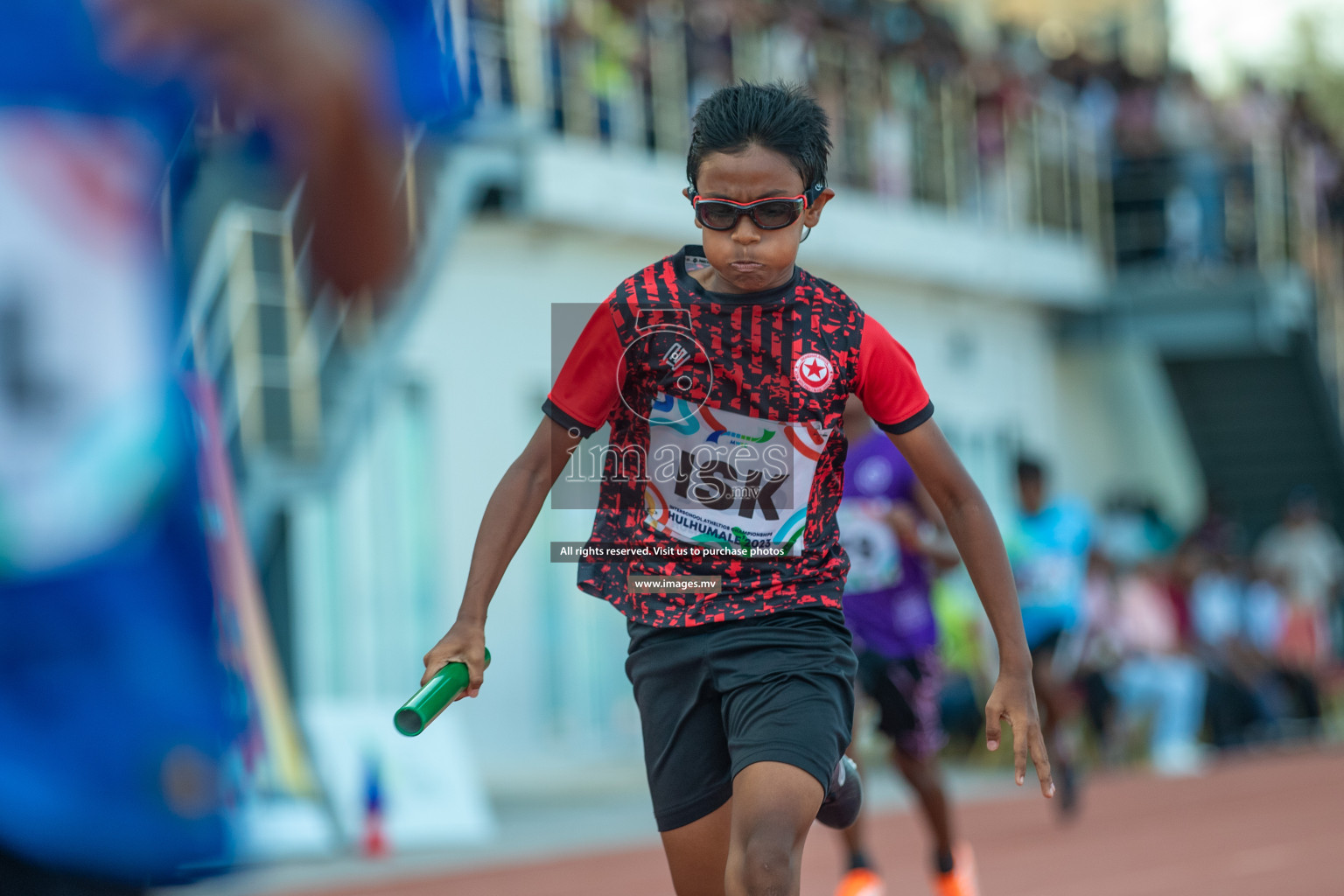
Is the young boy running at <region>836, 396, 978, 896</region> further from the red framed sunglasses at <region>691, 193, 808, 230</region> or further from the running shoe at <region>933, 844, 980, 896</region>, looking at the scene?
the red framed sunglasses at <region>691, 193, 808, 230</region>

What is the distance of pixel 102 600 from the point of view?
2.19m

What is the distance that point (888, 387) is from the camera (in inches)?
159

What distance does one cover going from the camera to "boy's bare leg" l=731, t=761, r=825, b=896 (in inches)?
147

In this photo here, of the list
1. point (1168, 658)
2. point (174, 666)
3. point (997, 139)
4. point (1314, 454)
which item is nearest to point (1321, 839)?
point (1168, 658)

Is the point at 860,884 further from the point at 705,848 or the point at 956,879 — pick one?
the point at 705,848

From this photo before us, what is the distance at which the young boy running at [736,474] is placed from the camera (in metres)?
3.92

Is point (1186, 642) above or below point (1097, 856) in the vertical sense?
above

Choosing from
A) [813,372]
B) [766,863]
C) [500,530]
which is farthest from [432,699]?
[813,372]

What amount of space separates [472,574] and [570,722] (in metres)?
12.4

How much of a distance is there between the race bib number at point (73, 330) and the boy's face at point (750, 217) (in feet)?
5.95

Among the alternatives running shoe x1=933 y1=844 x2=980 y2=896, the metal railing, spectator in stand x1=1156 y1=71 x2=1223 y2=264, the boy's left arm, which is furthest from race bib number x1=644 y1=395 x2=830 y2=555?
spectator in stand x1=1156 y1=71 x2=1223 y2=264

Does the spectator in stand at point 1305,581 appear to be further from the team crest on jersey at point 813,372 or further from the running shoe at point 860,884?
the team crest on jersey at point 813,372

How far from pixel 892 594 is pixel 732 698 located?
3897 millimetres

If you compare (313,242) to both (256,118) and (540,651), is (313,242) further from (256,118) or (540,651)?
(540,651)
